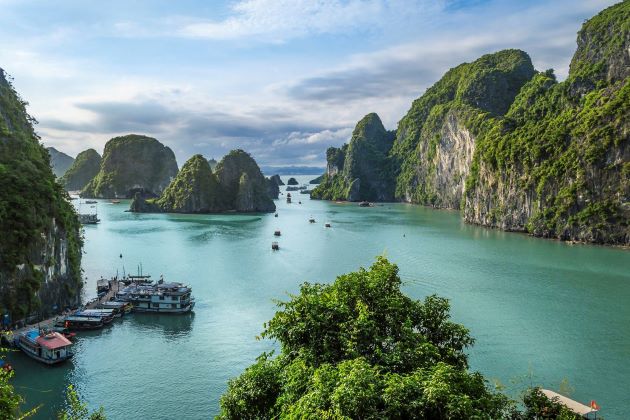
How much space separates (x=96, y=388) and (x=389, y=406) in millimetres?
28004

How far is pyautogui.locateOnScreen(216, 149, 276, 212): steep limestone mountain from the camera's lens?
18075cm

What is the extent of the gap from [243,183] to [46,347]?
142357mm

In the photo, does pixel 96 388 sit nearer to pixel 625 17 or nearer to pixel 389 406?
pixel 389 406

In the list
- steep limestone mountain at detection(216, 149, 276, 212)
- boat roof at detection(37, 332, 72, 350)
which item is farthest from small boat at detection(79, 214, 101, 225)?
boat roof at detection(37, 332, 72, 350)

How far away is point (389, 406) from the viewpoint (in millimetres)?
14969

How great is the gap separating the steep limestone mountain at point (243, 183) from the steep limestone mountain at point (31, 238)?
122m

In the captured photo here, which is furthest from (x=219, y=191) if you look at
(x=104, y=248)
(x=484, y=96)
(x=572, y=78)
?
(x=572, y=78)

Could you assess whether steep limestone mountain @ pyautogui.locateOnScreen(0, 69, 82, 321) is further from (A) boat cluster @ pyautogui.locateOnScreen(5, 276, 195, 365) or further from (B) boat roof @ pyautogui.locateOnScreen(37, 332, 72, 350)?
(B) boat roof @ pyautogui.locateOnScreen(37, 332, 72, 350)

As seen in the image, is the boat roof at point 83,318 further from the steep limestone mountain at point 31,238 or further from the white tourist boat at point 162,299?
the white tourist boat at point 162,299

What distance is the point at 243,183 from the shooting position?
180 m

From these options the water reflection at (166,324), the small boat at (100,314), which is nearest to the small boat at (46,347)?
the small boat at (100,314)

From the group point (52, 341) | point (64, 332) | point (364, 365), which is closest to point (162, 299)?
point (64, 332)

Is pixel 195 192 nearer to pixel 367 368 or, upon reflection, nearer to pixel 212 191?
pixel 212 191

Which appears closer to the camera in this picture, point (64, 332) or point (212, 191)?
point (64, 332)
